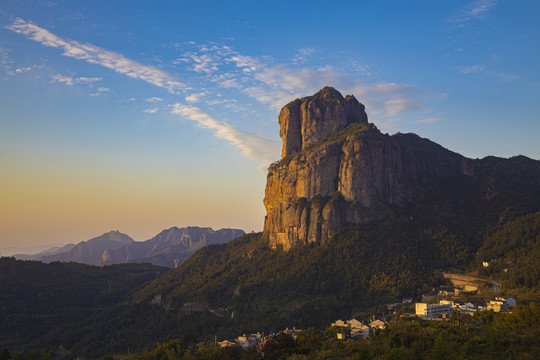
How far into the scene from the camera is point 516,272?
126m

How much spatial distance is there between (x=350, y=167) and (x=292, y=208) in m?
26.4

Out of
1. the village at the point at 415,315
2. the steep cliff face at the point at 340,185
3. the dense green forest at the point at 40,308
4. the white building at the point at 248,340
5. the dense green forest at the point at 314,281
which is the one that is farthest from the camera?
the steep cliff face at the point at 340,185

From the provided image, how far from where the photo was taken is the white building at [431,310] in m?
102

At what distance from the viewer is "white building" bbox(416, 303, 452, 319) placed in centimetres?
10228

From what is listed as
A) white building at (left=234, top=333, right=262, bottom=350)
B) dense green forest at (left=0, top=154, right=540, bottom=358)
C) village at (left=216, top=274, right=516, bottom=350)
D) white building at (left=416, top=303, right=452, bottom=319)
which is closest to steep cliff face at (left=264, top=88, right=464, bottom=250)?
Answer: dense green forest at (left=0, top=154, right=540, bottom=358)

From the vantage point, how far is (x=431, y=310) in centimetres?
10281

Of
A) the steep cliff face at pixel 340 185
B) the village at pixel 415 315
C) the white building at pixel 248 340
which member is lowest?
the white building at pixel 248 340

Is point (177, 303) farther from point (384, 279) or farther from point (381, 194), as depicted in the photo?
point (381, 194)

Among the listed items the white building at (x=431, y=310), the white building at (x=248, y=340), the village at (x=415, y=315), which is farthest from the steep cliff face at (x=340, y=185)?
the white building at (x=431, y=310)

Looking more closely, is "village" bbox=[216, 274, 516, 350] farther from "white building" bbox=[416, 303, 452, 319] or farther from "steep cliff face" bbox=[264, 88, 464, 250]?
"steep cliff face" bbox=[264, 88, 464, 250]

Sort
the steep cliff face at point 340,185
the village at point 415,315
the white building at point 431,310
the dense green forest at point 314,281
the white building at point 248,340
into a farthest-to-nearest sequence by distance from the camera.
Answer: the steep cliff face at point 340,185 → the dense green forest at point 314,281 → the white building at point 248,340 → the white building at point 431,310 → the village at point 415,315

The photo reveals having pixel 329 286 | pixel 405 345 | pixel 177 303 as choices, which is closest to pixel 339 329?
pixel 405 345

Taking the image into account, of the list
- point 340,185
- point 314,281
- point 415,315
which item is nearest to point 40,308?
point 314,281

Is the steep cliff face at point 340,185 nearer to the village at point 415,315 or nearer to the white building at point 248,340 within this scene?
the village at point 415,315
